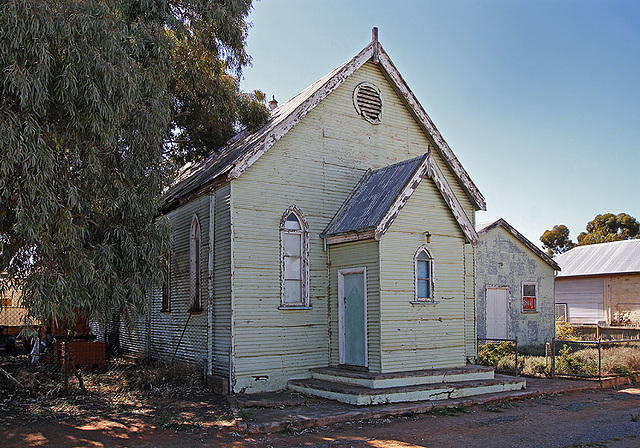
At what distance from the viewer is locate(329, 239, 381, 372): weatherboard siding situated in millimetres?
13070

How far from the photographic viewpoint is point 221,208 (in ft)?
46.1

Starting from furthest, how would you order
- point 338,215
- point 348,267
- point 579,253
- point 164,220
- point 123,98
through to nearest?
Result: point 579,253
point 338,215
point 348,267
point 164,220
point 123,98

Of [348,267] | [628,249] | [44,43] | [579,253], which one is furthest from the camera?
[579,253]

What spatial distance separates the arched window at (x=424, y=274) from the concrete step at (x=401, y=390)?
2078mm

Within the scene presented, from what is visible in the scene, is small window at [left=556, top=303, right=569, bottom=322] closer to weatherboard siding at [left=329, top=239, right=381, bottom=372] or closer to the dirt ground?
the dirt ground

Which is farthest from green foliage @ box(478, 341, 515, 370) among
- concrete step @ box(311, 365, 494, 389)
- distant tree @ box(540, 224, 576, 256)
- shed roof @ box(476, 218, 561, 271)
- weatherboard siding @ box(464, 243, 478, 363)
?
distant tree @ box(540, 224, 576, 256)

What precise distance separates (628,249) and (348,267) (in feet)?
87.5

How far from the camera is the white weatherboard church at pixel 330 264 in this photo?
1323cm

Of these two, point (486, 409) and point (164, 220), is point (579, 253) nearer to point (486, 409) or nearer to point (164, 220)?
point (486, 409)

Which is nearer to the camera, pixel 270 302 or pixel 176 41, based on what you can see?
pixel 270 302

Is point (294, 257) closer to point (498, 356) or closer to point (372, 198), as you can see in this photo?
point (372, 198)

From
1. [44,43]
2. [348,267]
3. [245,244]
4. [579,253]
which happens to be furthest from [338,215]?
[579,253]

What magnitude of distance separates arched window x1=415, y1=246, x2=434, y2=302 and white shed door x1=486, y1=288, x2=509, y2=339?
32.5 feet

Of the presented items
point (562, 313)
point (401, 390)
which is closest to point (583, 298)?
point (562, 313)
